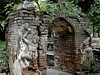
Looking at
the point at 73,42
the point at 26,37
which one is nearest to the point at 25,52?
the point at 26,37

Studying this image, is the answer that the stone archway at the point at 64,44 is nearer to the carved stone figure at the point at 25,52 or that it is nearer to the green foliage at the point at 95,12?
the green foliage at the point at 95,12

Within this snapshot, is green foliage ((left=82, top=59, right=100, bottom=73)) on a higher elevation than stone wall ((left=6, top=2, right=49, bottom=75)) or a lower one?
lower

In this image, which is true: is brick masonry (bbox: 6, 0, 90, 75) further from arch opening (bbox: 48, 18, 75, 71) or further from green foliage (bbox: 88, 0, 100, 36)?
green foliage (bbox: 88, 0, 100, 36)

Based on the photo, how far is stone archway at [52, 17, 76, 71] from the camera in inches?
377

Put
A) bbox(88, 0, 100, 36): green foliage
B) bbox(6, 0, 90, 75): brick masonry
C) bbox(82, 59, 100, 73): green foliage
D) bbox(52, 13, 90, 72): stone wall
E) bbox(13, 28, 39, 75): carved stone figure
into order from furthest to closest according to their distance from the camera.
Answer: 1. bbox(88, 0, 100, 36): green foliage
2. bbox(52, 13, 90, 72): stone wall
3. bbox(82, 59, 100, 73): green foliage
4. bbox(6, 0, 90, 75): brick masonry
5. bbox(13, 28, 39, 75): carved stone figure

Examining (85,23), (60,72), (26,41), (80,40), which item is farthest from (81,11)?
(26,41)

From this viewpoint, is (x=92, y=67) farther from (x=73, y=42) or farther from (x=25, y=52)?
(x=25, y=52)

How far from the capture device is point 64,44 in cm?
1027

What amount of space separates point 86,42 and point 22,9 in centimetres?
319

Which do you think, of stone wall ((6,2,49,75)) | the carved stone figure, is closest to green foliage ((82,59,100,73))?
stone wall ((6,2,49,75))

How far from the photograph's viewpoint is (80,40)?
31.9 feet

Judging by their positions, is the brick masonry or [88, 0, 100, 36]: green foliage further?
[88, 0, 100, 36]: green foliage

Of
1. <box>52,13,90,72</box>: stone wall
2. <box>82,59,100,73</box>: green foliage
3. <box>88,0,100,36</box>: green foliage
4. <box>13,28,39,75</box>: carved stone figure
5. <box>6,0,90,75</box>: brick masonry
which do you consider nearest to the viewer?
<box>13,28,39,75</box>: carved stone figure

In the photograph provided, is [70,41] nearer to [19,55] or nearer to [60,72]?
[60,72]
